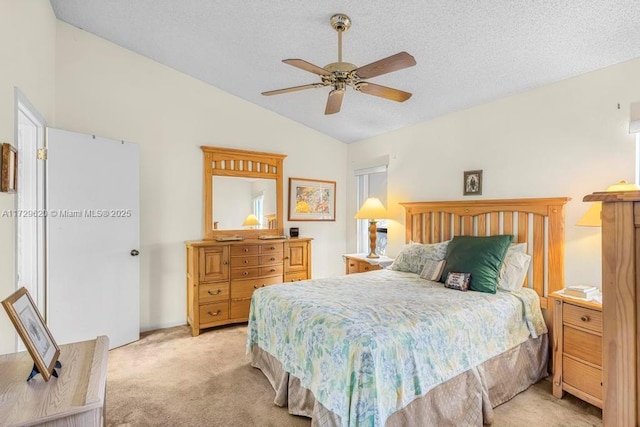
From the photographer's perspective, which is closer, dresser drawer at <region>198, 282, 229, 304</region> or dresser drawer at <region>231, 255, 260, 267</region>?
dresser drawer at <region>198, 282, 229, 304</region>

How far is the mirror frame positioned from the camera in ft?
12.7

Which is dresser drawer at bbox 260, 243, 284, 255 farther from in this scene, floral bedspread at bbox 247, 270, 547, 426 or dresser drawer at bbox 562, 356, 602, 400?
dresser drawer at bbox 562, 356, 602, 400

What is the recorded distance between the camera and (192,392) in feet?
7.64

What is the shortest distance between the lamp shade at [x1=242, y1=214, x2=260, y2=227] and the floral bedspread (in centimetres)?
173

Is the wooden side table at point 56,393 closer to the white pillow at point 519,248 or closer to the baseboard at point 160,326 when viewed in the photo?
the baseboard at point 160,326

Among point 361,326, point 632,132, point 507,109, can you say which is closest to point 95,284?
point 361,326

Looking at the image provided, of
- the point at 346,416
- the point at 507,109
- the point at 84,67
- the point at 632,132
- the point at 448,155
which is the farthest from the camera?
the point at 448,155

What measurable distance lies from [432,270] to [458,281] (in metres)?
0.35

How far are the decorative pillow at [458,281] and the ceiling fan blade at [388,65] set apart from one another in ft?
5.47

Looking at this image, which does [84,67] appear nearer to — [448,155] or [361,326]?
[361,326]

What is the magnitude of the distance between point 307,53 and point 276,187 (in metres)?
1.98

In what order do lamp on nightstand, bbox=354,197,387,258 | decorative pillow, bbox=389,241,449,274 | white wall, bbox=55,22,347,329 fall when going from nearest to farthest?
decorative pillow, bbox=389,241,449,274 → white wall, bbox=55,22,347,329 → lamp on nightstand, bbox=354,197,387,258


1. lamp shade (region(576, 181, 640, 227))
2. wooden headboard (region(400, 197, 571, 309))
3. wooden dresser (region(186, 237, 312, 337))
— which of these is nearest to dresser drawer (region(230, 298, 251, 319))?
wooden dresser (region(186, 237, 312, 337))

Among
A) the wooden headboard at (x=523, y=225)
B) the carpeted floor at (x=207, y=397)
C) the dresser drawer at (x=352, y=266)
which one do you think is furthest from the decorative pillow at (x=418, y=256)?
the carpeted floor at (x=207, y=397)
